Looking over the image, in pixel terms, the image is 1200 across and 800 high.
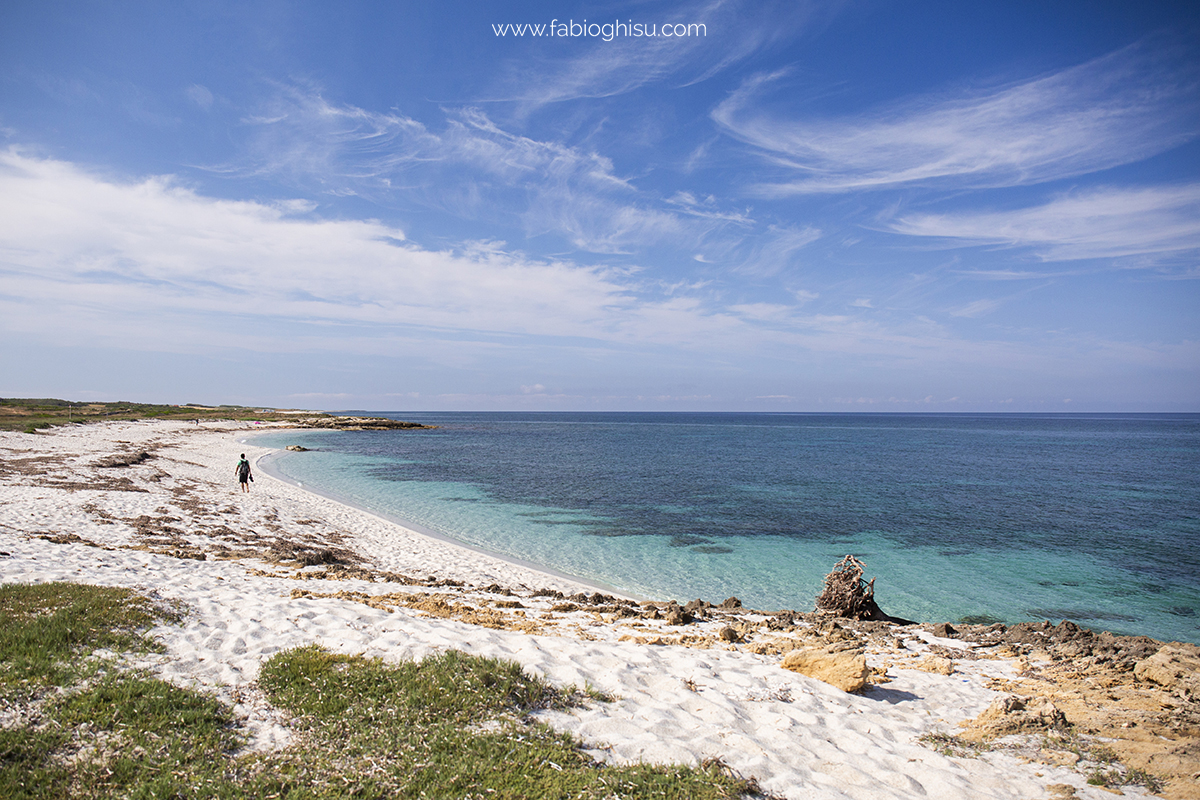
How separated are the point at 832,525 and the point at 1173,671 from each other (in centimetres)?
2098

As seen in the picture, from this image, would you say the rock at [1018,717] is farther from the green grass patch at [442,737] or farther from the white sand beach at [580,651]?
the green grass patch at [442,737]

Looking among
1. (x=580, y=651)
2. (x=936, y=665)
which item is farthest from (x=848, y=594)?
(x=580, y=651)

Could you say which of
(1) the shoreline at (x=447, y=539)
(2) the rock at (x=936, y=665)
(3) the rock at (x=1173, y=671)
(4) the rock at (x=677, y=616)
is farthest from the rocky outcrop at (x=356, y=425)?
(3) the rock at (x=1173, y=671)

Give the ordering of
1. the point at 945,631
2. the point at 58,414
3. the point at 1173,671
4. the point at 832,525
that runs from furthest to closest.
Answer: the point at 58,414, the point at 832,525, the point at 945,631, the point at 1173,671

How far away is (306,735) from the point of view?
5996mm

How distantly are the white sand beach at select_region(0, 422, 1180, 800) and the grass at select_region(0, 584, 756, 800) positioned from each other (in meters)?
0.38

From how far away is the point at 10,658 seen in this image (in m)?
6.59

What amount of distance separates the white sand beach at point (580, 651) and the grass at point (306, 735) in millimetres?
378

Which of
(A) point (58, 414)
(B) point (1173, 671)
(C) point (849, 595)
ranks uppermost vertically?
(A) point (58, 414)

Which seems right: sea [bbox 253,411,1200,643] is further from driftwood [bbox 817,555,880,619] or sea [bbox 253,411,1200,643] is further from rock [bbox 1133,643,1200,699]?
rock [bbox 1133,643,1200,699]

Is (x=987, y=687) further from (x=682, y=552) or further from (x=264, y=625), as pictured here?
(x=682, y=552)

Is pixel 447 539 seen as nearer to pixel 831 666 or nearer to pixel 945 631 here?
pixel 831 666

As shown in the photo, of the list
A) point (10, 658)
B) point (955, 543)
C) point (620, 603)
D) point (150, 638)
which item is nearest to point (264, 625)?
point (150, 638)

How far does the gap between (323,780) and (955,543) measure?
28.9m
